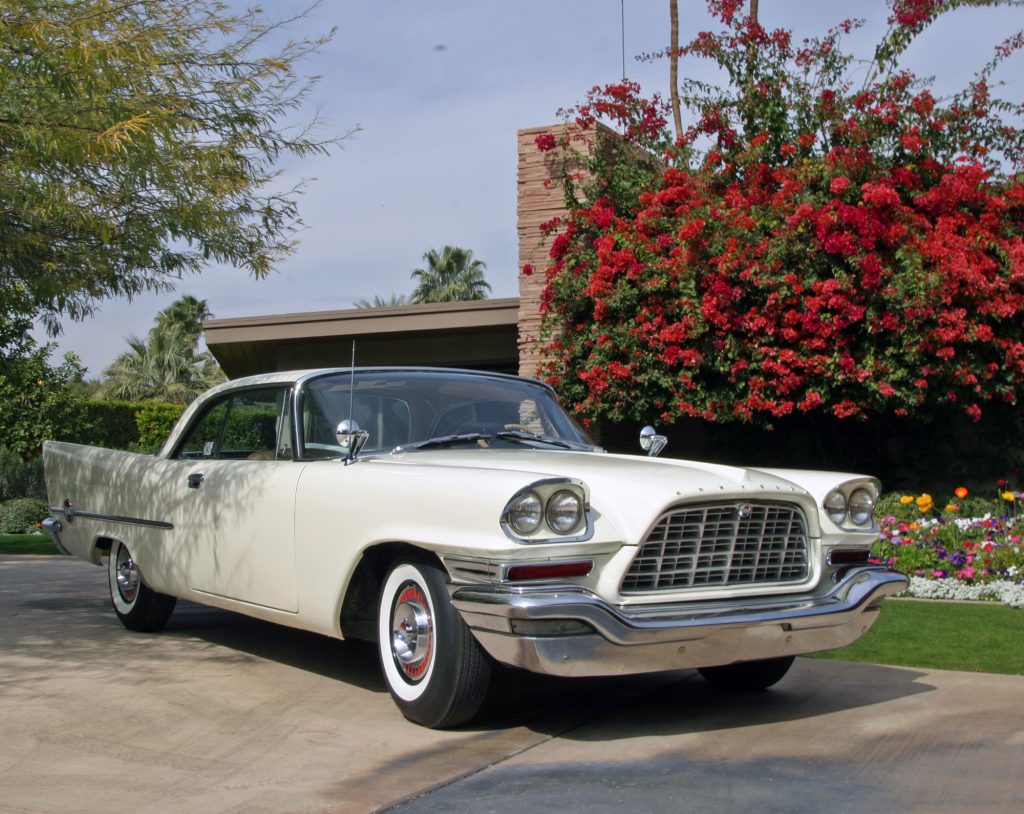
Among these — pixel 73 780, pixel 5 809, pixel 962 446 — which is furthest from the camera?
pixel 962 446

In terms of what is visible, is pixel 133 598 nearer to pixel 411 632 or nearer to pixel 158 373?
pixel 411 632

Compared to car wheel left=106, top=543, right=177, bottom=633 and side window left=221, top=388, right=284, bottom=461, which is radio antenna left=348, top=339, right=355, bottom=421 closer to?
side window left=221, top=388, right=284, bottom=461

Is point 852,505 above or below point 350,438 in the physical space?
below

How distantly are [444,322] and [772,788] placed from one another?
11845 millimetres

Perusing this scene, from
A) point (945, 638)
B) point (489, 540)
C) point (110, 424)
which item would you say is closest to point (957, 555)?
point (945, 638)

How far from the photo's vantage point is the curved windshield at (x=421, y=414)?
568cm

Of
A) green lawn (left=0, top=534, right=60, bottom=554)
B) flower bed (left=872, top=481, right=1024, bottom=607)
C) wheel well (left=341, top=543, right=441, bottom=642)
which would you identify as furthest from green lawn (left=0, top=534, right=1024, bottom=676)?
green lawn (left=0, top=534, right=60, bottom=554)

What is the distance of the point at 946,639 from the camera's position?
680cm

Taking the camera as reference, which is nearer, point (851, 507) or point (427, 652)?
point (427, 652)

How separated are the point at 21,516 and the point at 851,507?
14796 millimetres

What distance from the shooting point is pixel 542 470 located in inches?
186

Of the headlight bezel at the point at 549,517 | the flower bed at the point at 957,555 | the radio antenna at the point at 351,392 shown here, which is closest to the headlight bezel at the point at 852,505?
the headlight bezel at the point at 549,517

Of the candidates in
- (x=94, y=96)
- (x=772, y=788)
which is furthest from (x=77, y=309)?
(x=772, y=788)

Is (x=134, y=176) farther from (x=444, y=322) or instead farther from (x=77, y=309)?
(x=444, y=322)
